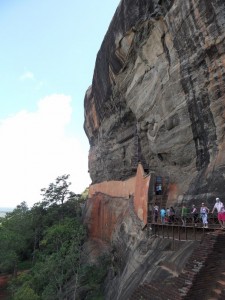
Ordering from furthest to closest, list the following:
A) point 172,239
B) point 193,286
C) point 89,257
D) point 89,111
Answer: point 89,111 < point 89,257 < point 172,239 < point 193,286

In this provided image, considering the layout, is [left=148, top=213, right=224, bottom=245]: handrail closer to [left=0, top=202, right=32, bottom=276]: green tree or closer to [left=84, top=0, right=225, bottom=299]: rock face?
[left=84, top=0, right=225, bottom=299]: rock face

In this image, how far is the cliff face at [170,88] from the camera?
13.1 m

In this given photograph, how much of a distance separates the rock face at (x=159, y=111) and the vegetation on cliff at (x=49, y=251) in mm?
2413

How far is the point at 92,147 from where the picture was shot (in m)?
34.3

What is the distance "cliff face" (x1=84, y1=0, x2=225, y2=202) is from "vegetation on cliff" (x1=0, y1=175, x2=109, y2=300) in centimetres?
645

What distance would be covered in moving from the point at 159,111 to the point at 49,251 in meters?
16.3

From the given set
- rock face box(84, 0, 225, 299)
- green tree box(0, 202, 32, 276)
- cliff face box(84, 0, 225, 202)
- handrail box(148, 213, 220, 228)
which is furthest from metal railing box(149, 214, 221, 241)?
green tree box(0, 202, 32, 276)

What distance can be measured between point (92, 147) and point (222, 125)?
73.2ft

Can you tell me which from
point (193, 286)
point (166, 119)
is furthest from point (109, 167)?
point (193, 286)

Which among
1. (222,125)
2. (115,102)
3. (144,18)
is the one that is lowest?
(222,125)

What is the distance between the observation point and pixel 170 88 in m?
16.0

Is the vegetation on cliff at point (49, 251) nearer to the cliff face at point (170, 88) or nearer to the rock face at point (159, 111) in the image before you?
the rock face at point (159, 111)

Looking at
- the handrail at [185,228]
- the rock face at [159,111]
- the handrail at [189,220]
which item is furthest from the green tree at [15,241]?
the handrail at [185,228]

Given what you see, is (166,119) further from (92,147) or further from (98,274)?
(92,147)
